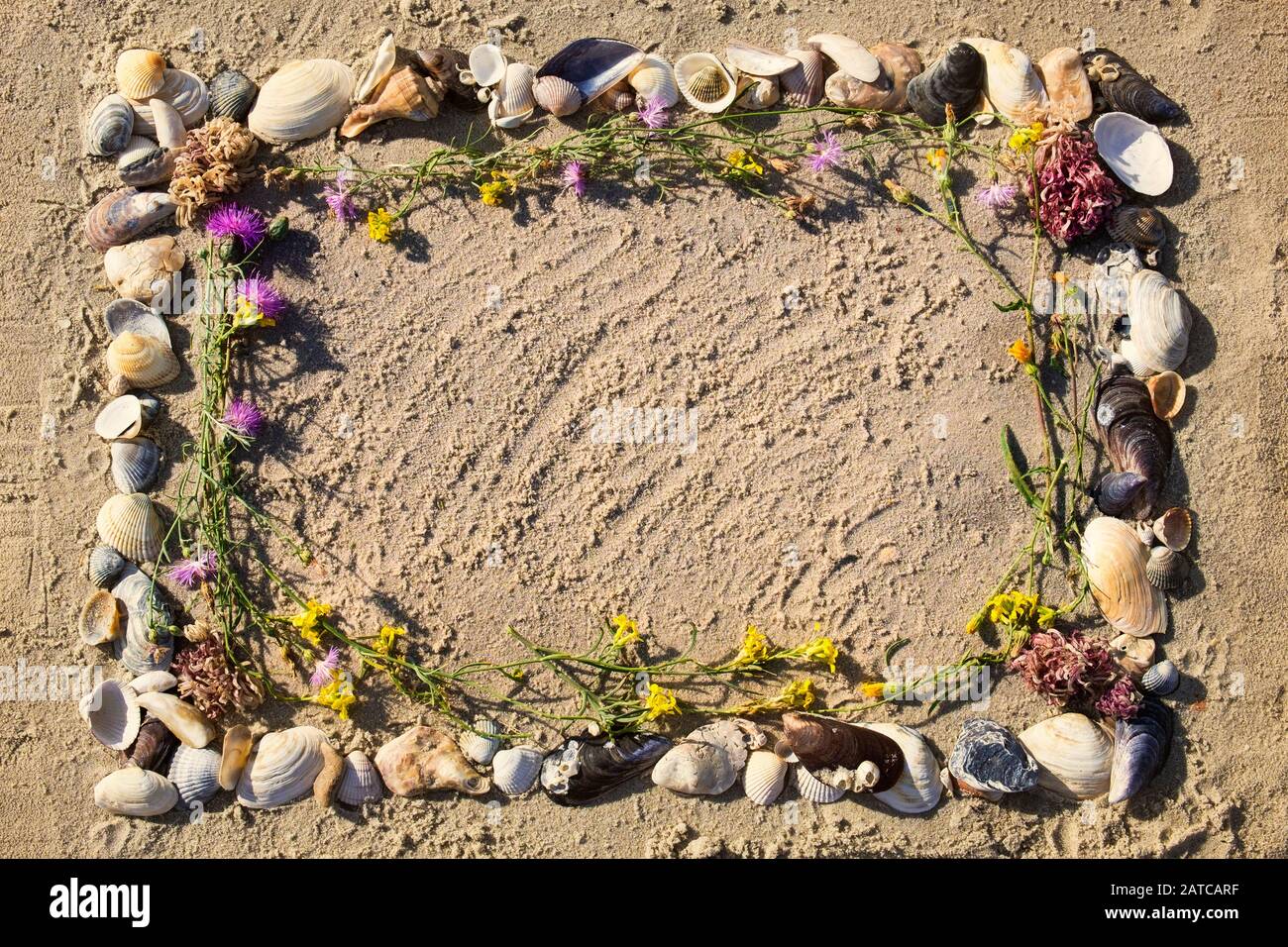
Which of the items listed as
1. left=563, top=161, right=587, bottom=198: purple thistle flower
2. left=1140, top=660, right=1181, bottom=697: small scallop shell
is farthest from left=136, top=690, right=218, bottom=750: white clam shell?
left=1140, top=660, right=1181, bottom=697: small scallop shell

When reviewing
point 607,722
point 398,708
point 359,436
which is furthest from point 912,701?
point 359,436

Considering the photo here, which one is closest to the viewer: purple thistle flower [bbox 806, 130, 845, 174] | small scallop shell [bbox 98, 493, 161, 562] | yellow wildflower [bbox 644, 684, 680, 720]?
yellow wildflower [bbox 644, 684, 680, 720]

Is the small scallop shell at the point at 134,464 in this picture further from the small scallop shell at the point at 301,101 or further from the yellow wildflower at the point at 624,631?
the yellow wildflower at the point at 624,631

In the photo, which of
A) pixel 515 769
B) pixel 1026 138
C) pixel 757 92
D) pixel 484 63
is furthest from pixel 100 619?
pixel 1026 138

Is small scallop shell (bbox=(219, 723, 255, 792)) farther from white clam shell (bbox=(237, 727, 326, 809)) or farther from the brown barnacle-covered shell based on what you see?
the brown barnacle-covered shell

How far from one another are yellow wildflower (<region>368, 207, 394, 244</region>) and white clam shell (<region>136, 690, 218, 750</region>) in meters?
1.83

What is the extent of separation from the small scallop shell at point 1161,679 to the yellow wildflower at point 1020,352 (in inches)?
47.2

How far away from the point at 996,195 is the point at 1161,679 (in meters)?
1.85

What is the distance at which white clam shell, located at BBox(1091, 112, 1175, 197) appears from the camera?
379cm

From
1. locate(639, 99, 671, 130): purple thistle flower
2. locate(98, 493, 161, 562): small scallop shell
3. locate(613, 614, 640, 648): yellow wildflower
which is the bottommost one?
locate(613, 614, 640, 648): yellow wildflower

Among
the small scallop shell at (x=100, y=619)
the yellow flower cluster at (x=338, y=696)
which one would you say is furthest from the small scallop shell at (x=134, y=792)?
the yellow flower cluster at (x=338, y=696)

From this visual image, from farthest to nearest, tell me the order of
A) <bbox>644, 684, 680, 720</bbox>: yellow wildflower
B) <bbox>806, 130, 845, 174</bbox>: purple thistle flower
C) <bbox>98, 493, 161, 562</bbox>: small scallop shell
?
<bbox>806, 130, 845, 174</bbox>: purple thistle flower, <bbox>98, 493, 161, 562</bbox>: small scallop shell, <bbox>644, 684, 680, 720</bbox>: yellow wildflower

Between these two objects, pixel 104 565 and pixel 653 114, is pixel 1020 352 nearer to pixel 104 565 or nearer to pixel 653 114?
pixel 653 114
